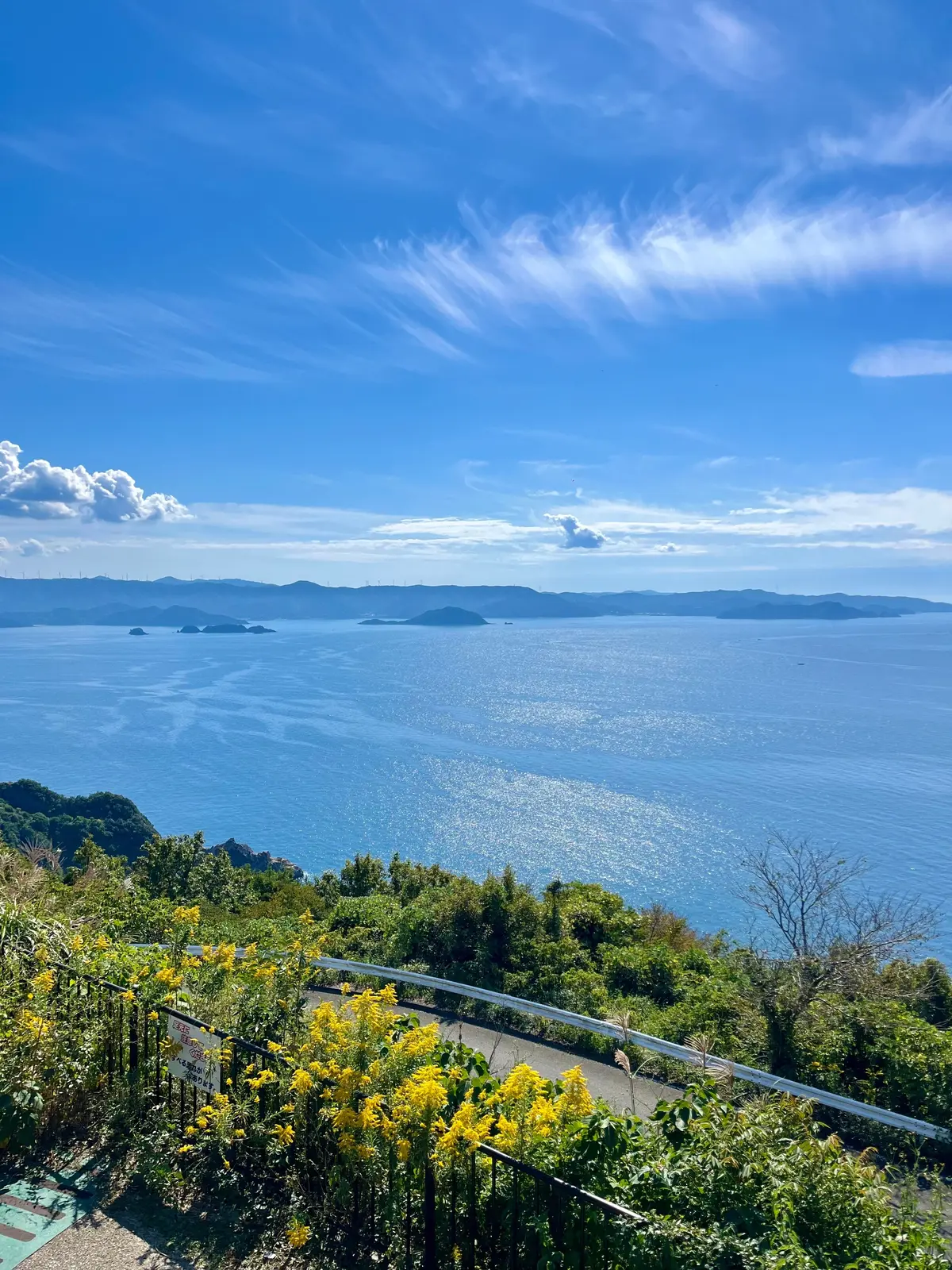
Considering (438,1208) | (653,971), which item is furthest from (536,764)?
(438,1208)

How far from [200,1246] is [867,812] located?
57117 millimetres

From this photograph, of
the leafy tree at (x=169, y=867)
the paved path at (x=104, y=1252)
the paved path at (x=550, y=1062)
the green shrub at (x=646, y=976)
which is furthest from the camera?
the leafy tree at (x=169, y=867)

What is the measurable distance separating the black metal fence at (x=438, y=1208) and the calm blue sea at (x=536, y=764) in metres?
38.8

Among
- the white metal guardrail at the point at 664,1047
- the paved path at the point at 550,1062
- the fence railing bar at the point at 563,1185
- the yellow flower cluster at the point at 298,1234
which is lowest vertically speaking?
the paved path at the point at 550,1062

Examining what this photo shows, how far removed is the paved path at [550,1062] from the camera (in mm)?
7035

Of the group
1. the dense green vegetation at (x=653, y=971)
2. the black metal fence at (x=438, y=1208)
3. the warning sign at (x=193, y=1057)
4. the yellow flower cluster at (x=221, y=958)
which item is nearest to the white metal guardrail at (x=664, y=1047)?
the dense green vegetation at (x=653, y=971)

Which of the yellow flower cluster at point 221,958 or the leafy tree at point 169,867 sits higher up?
the yellow flower cluster at point 221,958

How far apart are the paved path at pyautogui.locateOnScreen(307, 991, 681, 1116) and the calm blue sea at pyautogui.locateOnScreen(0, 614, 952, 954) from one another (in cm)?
3443

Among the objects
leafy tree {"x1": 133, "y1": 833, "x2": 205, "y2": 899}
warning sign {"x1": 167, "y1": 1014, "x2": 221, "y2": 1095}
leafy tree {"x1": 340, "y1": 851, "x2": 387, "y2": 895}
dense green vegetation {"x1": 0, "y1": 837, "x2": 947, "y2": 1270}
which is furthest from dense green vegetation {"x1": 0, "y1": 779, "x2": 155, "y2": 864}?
warning sign {"x1": 167, "y1": 1014, "x2": 221, "y2": 1095}

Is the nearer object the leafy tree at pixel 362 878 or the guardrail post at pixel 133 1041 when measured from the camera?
the guardrail post at pixel 133 1041

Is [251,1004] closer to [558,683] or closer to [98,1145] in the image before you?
[98,1145]

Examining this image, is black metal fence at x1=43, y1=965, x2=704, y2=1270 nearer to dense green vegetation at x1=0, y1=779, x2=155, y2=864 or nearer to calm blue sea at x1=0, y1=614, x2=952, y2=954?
calm blue sea at x1=0, y1=614, x2=952, y2=954

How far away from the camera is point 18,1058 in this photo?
4.45 meters

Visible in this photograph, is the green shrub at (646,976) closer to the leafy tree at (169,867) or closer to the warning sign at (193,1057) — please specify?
the warning sign at (193,1057)
